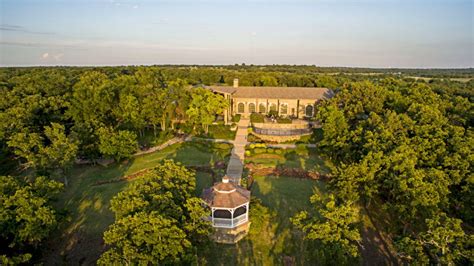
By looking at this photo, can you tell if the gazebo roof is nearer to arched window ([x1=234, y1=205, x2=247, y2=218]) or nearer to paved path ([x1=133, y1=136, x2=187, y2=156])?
arched window ([x1=234, y1=205, x2=247, y2=218])

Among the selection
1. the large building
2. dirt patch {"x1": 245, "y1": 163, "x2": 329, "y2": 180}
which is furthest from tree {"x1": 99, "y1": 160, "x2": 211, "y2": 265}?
the large building

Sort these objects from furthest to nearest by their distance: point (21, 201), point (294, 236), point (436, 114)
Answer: point (436, 114)
point (294, 236)
point (21, 201)

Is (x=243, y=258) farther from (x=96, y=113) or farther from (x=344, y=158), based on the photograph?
(x=96, y=113)

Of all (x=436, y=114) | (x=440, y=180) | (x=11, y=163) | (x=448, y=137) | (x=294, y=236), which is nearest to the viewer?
(x=440, y=180)

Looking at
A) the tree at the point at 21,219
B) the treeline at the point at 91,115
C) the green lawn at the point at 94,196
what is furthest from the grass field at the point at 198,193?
the treeline at the point at 91,115

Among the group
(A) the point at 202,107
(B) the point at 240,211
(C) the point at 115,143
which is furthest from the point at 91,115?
(B) the point at 240,211

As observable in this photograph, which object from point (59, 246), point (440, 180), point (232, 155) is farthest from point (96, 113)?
point (440, 180)
